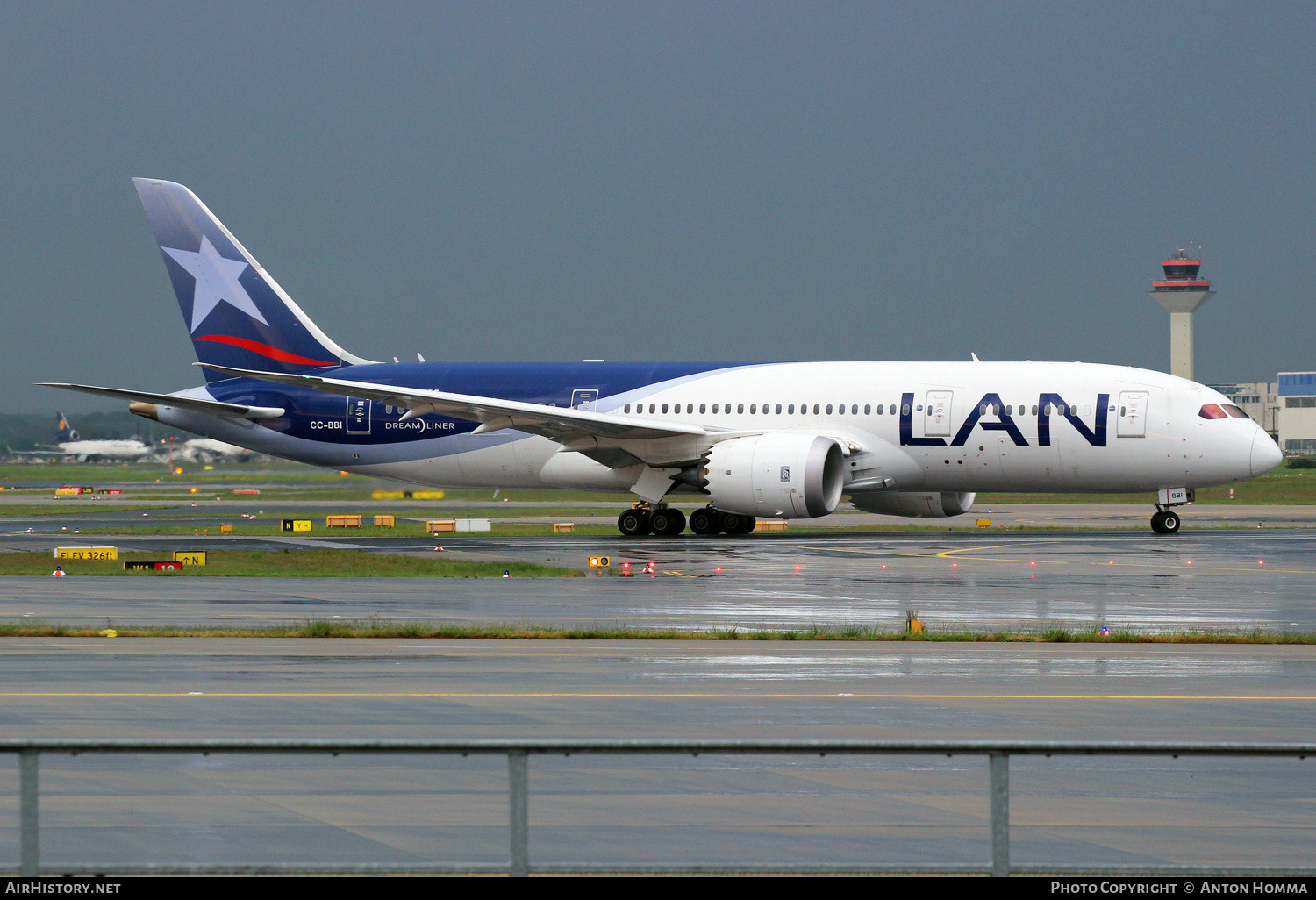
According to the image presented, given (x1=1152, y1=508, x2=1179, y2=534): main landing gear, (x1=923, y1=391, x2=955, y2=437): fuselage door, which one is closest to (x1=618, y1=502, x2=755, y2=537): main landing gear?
(x1=923, y1=391, x2=955, y2=437): fuselage door

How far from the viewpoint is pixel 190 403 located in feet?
134

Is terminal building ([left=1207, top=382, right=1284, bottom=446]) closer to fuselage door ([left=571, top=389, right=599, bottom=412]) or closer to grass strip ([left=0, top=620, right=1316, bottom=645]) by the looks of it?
fuselage door ([left=571, top=389, right=599, bottom=412])

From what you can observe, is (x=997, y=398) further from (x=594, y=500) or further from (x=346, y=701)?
(x=594, y=500)

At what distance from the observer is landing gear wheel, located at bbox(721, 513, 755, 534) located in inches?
1500

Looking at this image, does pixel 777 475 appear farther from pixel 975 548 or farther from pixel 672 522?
pixel 975 548

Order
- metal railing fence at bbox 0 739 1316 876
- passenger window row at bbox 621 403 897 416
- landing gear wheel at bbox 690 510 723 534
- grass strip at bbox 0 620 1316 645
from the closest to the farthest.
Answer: metal railing fence at bbox 0 739 1316 876 → grass strip at bbox 0 620 1316 645 → passenger window row at bbox 621 403 897 416 → landing gear wheel at bbox 690 510 723 534

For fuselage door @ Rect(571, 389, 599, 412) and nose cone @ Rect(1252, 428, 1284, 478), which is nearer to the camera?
nose cone @ Rect(1252, 428, 1284, 478)

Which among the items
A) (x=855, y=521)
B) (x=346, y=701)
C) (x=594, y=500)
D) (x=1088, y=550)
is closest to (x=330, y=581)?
(x=346, y=701)

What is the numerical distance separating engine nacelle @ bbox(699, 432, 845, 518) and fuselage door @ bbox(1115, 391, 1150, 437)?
6.74 metres

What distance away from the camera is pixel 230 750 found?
631cm

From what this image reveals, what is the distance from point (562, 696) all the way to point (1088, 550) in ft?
68.3

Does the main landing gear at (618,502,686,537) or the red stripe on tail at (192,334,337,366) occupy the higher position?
the red stripe on tail at (192,334,337,366)

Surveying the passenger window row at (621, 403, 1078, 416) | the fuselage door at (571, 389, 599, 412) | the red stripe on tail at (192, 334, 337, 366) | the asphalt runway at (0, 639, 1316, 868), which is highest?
the red stripe on tail at (192, 334, 337, 366)

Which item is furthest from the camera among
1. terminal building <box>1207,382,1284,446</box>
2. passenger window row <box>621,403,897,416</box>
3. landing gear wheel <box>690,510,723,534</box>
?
terminal building <box>1207,382,1284,446</box>
